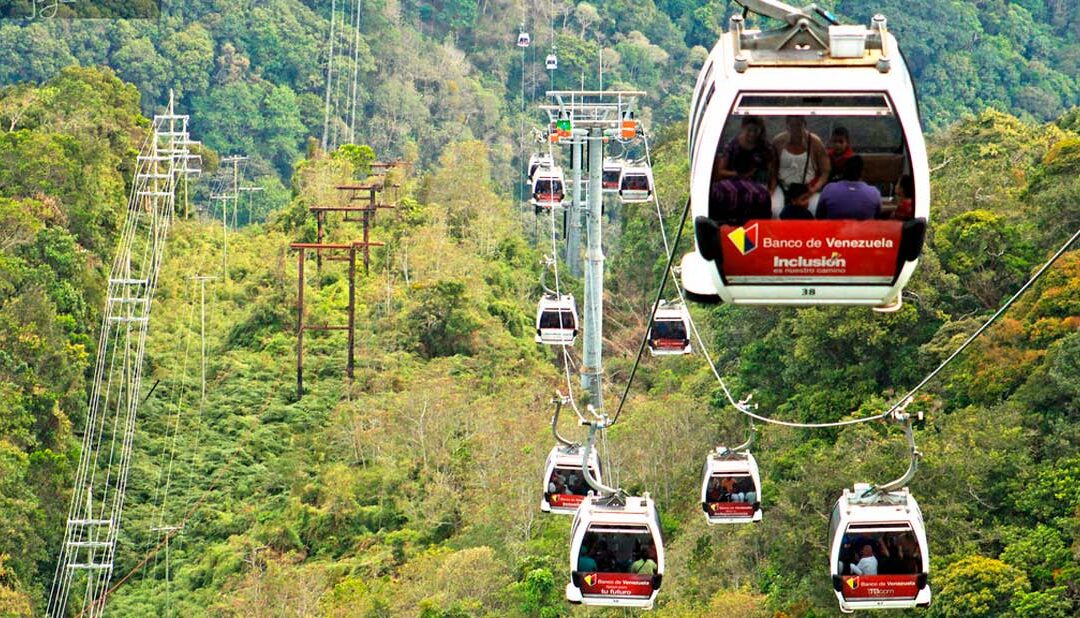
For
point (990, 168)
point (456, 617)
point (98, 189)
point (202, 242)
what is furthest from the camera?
point (202, 242)

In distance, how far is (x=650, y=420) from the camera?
144 ft

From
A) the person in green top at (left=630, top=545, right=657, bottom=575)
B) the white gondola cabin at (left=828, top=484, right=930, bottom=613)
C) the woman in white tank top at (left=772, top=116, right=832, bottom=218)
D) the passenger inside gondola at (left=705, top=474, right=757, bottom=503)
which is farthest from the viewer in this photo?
the passenger inside gondola at (left=705, top=474, right=757, bottom=503)

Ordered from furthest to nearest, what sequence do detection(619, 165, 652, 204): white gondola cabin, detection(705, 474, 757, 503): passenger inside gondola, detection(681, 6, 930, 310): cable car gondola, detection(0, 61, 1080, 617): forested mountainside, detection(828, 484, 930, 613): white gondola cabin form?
detection(619, 165, 652, 204): white gondola cabin, detection(0, 61, 1080, 617): forested mountainside, detection(705, 474, 757, 503): passenger inside gondola, detection(828, 484, 930, 613): white gondola cabin, detection(681, 6, 930, 310): cable car gondola

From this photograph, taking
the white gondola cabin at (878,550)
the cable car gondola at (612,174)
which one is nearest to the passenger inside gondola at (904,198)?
the white gondola cabin at (878,550)

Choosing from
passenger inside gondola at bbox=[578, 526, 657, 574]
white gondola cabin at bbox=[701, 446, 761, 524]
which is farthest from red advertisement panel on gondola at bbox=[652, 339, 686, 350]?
passenger inside gondola at bbox=[578, 526, 657, 574]

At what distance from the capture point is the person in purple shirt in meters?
16.3

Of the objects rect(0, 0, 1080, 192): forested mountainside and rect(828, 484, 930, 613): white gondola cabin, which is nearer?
rect(828, 484, 930, 613): white gondola cabin

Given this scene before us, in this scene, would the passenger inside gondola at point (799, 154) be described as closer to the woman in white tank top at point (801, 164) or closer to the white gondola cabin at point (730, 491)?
the woman in white tank top at point (801, 164)

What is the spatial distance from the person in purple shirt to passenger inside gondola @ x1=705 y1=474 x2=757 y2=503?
46.8 feet

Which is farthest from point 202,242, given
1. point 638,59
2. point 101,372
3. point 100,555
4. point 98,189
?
point 638,59

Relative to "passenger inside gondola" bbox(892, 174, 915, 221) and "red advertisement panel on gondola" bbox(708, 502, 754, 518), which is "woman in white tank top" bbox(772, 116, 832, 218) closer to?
"passenger inside gondola" bbox(892, 174, 915, 221)

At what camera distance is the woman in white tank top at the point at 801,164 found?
16344 mm

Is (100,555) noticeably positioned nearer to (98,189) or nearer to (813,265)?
(98,189)

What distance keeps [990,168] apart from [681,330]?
9934 millimetres
